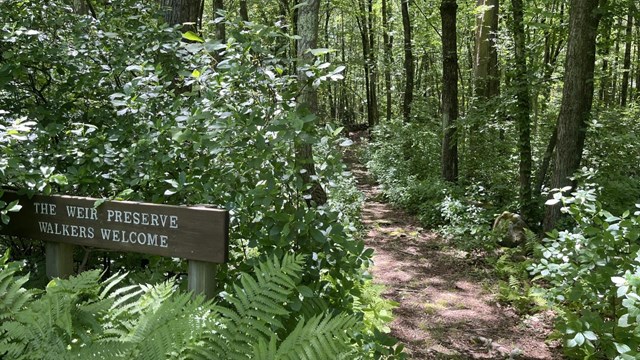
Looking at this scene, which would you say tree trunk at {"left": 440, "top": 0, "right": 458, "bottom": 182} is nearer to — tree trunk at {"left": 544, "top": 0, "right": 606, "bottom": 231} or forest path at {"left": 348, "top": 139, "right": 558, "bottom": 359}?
forest path at {"left": 348, "top": 139, "right": 558, "bottom": 359}

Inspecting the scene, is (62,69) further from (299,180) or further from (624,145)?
(624,145)

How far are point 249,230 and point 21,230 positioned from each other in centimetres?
161

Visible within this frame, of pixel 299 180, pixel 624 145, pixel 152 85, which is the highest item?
pixel 152 85

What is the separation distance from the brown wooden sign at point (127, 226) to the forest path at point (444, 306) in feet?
9.06

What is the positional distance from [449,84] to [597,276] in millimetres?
7995

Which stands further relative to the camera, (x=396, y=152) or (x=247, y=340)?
(x=396, y=152)

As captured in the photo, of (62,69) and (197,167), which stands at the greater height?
(62,69)

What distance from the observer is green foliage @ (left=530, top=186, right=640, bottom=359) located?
3.68 m

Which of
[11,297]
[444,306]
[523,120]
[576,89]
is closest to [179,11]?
[11,297]

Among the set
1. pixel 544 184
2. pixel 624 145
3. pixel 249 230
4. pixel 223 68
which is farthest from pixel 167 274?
pixel 544 184

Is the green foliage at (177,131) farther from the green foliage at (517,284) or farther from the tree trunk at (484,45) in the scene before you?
the tree trunk at (484,45)

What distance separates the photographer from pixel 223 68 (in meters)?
3.12

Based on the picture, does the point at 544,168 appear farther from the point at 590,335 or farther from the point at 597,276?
the point at 590,335

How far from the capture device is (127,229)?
Result: 306cm
